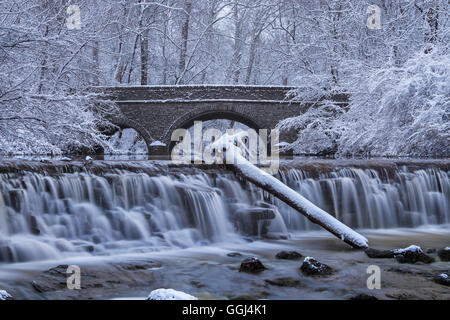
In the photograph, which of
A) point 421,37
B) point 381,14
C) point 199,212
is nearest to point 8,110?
point 199,212

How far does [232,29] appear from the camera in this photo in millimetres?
30781

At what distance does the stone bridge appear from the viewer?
21.5 meters

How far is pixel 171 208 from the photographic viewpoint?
7.36m

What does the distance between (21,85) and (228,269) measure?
6.79 metres

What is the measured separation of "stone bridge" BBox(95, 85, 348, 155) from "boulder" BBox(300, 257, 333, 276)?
54.9ft

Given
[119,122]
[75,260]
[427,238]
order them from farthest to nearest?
[119,122]
[427,238]
[75,260]

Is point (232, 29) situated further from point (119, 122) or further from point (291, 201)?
point (291, 201)

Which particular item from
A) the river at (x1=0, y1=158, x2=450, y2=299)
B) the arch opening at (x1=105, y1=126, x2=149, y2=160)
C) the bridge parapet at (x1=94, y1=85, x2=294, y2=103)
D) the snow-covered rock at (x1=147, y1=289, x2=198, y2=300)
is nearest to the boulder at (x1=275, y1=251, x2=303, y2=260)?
the river at (x1=0, y1=158, x2=450, y2=299)

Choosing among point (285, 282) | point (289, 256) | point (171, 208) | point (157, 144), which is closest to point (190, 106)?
point (157, 144)

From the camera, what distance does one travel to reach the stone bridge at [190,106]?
2148 centimetres

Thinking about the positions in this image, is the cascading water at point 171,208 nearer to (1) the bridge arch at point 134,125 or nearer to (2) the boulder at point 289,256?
(2) the boulder at point 289,256

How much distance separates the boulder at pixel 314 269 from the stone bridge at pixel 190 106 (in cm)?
1674

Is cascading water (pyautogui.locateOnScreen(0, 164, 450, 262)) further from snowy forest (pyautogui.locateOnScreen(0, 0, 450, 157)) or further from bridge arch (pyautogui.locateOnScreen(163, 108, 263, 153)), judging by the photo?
bridge arch (pyautogui.locateOnScreen(163, 108, 263, 153))

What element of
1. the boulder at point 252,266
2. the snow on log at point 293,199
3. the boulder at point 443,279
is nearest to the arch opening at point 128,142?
the snow on log at point 293,199
